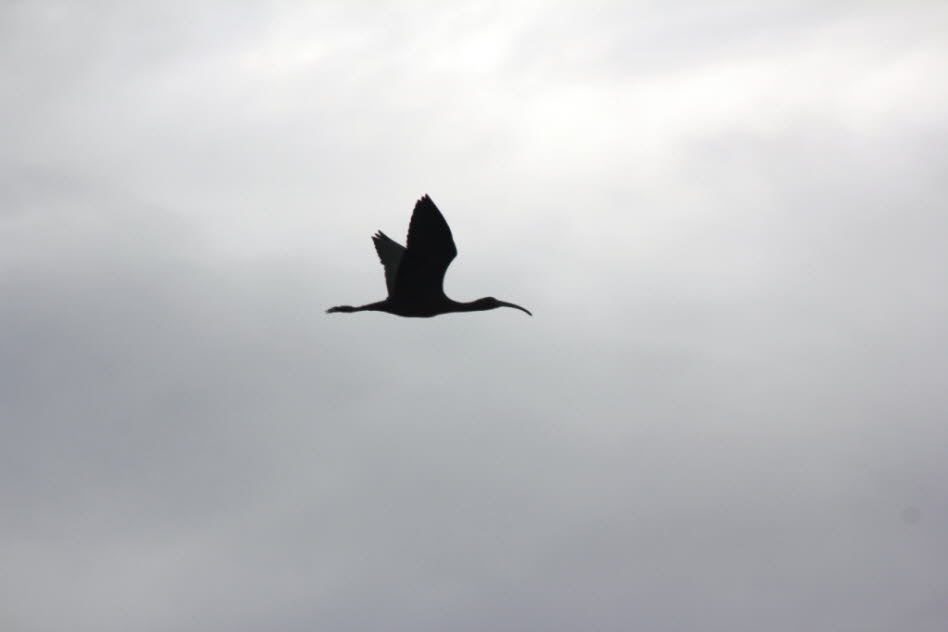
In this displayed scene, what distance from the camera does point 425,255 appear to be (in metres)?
27.6

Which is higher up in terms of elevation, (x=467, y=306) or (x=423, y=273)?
(x=423, y=273)

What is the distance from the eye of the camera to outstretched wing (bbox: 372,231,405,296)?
31.7 meters

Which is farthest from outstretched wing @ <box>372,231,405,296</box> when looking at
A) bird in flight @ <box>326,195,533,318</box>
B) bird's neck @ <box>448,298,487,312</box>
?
bird's neck @ <box>448,298,487,312</box>

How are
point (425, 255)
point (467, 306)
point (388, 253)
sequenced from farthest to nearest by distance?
point (388, 253) → point (467, 306) → point (425, 255)

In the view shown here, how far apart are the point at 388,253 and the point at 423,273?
13.8 feet

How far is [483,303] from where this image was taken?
3069 centimetres

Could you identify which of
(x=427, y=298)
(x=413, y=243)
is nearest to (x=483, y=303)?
(x=427, y=298)

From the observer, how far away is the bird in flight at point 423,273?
26375mm

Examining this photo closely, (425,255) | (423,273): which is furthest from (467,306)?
(425,255)

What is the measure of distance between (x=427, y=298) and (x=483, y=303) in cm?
186

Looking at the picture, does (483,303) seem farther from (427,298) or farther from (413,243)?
(413,243)

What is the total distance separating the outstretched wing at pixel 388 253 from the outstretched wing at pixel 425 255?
257 cm

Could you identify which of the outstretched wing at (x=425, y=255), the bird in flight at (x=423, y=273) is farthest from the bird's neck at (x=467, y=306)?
the outstretched wing at (x=425, y=255)

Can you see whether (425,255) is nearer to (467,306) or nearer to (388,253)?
(467,306)
